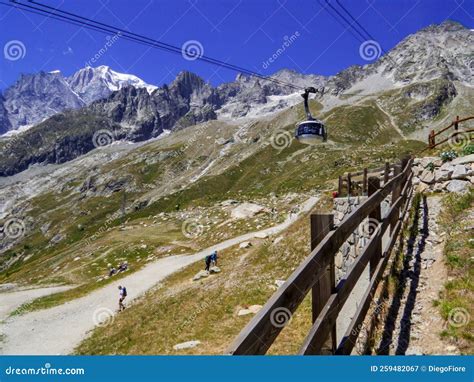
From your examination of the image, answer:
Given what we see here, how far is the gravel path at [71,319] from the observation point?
2761 centimetres

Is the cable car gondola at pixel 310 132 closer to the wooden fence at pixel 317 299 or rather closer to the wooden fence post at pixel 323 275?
the wooden fence at pixel 317 299

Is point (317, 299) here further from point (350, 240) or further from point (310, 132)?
point (310, 132)

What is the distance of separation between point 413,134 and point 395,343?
19637 cm

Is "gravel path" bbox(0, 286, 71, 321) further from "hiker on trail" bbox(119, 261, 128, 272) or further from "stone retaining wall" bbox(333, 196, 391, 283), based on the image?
"stone retaining wall" bbox(333, 196, 391, 283)

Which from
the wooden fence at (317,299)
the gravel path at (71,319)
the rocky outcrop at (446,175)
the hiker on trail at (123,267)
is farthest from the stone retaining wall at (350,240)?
the hiker on trail at (123,267)

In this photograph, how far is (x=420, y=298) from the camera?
944 cm

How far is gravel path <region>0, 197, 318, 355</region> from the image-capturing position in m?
27.6

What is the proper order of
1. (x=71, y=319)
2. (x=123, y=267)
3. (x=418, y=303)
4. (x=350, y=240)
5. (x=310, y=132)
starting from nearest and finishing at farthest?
(x=418, y=303), (x=350, y=240), (x=310, y=132), (x=71, y=319), (x=123, y=267)

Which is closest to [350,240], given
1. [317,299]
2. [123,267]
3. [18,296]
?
[317,299]

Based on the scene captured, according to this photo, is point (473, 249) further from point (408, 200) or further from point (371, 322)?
point (408, 200)

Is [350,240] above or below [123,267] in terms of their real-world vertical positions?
above

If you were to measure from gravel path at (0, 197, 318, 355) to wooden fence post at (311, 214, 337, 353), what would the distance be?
24.1 metres

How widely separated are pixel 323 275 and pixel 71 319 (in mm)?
32966

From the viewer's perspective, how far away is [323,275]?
4980 millimetres
